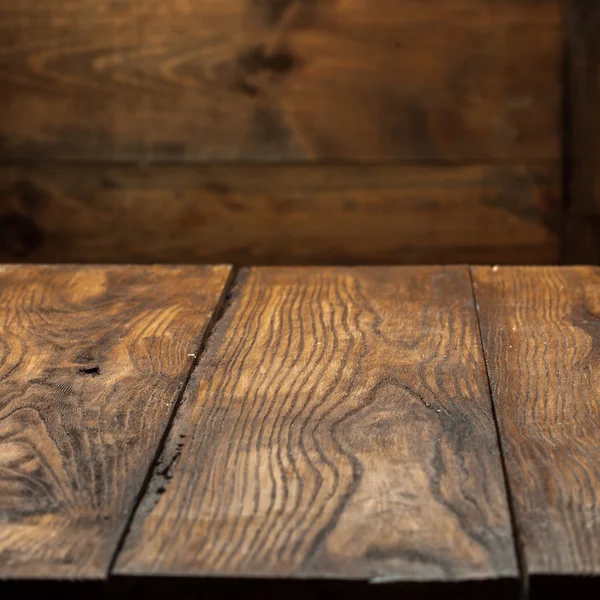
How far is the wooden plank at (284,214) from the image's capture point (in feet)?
7.00

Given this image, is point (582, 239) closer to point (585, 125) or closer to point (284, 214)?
point (585, 125)

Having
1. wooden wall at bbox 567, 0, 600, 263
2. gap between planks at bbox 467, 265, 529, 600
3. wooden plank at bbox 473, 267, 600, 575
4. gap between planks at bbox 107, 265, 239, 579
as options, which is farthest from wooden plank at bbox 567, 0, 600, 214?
gap between planks at bbox 467, 265, 529, 600

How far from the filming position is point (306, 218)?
217 cm

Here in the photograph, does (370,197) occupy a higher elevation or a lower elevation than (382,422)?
lower

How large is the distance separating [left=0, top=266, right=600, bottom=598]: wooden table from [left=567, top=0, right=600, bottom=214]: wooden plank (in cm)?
85

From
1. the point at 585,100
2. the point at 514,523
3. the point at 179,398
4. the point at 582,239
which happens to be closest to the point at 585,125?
the point at 585,100

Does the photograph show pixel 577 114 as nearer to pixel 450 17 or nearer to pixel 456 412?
pixel 450 17

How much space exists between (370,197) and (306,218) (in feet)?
0.50

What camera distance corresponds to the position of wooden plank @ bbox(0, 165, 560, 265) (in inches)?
84.0

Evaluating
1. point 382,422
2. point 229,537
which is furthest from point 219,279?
point 229,537

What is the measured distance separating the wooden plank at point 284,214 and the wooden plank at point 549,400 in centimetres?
90

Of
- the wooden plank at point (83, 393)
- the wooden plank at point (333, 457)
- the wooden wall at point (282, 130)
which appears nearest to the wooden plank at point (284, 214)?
the wooden wall at point (282, 130)

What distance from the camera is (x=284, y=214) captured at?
2172 millimetres

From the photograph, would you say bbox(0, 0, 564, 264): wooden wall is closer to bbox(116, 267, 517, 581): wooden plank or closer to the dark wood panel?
the dark wood panel
